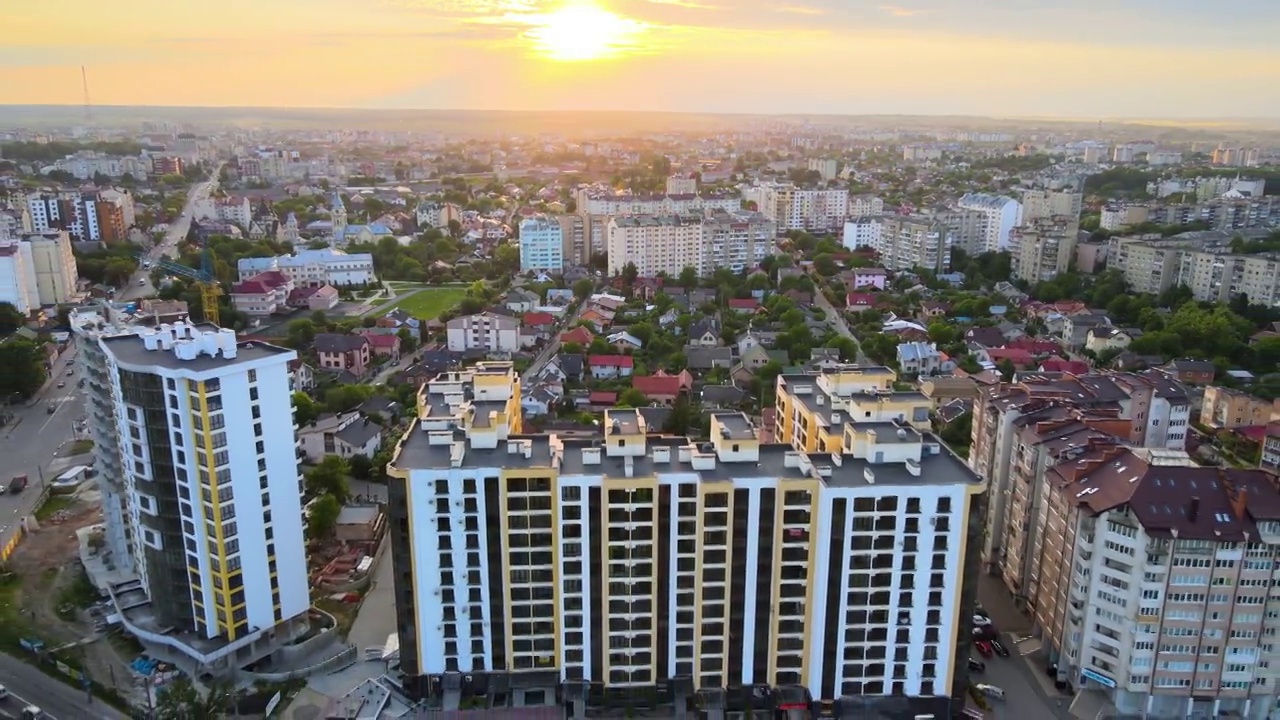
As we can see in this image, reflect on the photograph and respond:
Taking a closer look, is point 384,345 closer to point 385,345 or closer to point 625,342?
point 385,345

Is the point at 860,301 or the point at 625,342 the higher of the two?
the point at 860,301

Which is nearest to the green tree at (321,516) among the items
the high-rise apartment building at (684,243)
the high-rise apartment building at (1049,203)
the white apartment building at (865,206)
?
the high-rise apartment building at (684,243)

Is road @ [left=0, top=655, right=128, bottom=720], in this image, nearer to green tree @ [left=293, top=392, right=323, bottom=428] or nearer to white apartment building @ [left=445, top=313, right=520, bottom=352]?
green tree @ [left=293, top=392, right=323, bottom=428]

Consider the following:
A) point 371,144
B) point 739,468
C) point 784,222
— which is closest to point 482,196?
point 784,222

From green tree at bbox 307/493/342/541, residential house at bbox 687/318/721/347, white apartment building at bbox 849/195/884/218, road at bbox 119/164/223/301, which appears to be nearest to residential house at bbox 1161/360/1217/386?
residential house at bbox 687/318/721/347

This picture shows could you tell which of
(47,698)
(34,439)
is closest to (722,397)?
(47,698)

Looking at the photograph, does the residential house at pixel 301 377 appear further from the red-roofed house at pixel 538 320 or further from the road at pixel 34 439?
the red-roofed house at pixel 538 320
